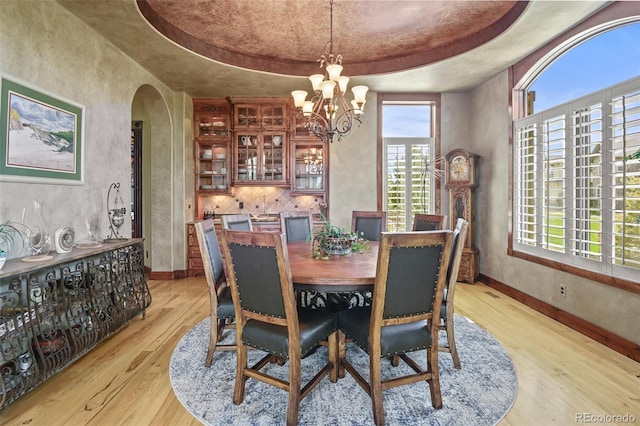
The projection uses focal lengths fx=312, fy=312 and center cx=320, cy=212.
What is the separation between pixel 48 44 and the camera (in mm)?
2551

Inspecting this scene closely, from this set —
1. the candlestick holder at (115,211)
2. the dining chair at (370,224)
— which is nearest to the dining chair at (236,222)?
the candlestick holder at (115,211)

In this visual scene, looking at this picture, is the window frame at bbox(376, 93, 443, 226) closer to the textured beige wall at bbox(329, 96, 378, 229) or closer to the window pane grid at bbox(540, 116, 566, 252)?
the textured beige wall at bbox(329, 96, 378, 229)

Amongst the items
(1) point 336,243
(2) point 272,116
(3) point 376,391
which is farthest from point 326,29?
(3) point 376,391

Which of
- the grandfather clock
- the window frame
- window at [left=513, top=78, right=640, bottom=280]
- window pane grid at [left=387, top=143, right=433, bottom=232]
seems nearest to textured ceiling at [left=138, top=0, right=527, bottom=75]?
the window frame

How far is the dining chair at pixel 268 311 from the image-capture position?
5.30ft

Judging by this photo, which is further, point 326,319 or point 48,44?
point 48,44

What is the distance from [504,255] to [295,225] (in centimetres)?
280

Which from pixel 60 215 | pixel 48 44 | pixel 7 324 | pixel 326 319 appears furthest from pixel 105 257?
pixel 326 319

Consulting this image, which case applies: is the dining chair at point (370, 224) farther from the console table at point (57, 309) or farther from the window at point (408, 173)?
the console table at point (57, 309)

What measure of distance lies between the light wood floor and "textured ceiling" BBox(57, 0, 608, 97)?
2871 millimetres

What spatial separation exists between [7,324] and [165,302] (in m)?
1.97

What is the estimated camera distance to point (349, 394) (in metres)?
Result: 1.95

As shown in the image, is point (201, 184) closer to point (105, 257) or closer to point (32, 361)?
point (105, 257)

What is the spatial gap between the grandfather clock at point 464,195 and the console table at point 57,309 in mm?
4191
